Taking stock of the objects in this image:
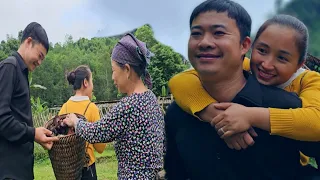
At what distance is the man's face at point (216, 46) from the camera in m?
1.21

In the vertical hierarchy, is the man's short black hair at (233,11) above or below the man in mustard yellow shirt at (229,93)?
above

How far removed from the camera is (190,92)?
1.31 m

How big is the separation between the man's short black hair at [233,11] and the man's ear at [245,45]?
0.4 inches

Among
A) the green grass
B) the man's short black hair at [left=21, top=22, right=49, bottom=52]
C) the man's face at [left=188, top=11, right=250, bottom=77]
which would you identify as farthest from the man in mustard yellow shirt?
the green grass

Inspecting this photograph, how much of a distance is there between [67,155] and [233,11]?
1818 mm

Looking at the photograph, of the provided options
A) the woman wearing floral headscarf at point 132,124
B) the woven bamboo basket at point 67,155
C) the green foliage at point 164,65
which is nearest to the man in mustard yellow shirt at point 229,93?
the woman wearing floral headscarf at point 132,124

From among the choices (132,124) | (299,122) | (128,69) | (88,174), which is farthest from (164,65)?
(299,122)

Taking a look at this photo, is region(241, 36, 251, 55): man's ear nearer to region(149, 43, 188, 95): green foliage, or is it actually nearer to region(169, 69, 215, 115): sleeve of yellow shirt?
region(169, 69, 215, 115): sleeve of yellow shirt

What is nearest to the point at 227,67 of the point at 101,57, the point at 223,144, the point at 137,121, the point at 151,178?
the point at 223,144

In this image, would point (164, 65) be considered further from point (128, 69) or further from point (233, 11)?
point (233, 11)

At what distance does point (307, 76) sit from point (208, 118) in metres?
0.32

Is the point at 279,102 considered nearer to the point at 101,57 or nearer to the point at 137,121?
the point at 137,121

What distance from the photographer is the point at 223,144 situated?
1295 mm

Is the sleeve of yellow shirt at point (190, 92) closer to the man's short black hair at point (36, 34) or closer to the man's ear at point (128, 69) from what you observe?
the man's ear at point (128, 69)
